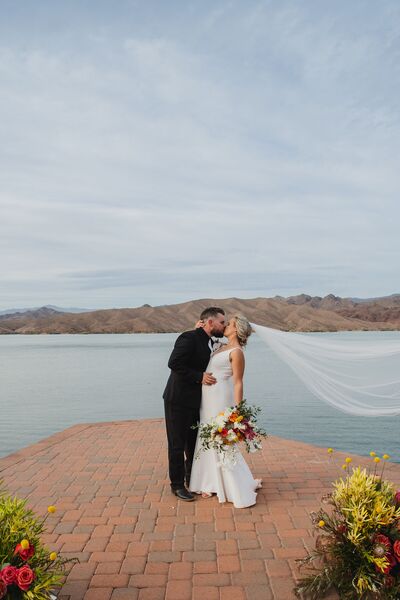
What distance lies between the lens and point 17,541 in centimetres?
327

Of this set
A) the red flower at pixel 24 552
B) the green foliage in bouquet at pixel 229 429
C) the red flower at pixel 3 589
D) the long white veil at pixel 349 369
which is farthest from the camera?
the long white veil at pixel 349 369

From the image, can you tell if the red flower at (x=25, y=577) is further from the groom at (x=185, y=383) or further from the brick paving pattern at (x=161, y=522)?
the groom at (x=185, y=383)

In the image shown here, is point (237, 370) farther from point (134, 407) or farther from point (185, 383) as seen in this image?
point (134, 407)

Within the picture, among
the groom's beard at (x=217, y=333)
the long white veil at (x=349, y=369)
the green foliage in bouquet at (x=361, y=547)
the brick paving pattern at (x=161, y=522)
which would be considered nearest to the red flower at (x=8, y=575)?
the brick paving pattern at (x=161, y=522)

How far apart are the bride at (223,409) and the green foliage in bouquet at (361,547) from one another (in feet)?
6.00

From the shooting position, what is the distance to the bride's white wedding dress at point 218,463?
568cm

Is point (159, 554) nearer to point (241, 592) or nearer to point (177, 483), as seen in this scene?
point (241, 592)

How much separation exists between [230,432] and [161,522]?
108cm

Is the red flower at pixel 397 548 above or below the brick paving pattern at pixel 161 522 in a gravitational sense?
above

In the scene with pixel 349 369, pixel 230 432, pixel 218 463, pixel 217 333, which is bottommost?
pixel 218 463

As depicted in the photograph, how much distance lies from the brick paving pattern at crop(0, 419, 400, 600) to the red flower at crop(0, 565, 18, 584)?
0.99m

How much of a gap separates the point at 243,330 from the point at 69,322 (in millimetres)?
113275

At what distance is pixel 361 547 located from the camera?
3.64 meters

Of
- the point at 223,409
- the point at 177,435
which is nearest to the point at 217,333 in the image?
the point at 223,409
